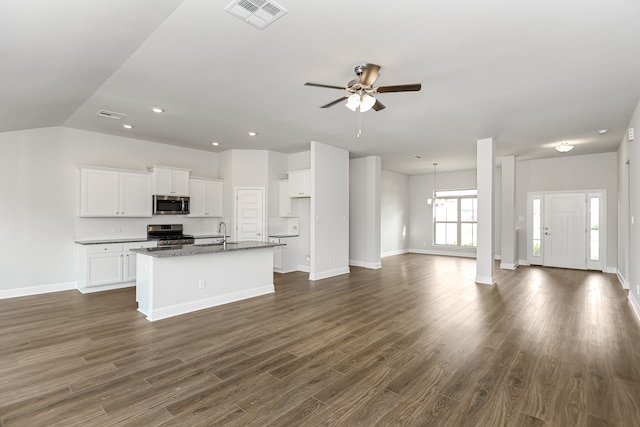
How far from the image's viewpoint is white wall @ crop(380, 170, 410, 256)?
1070cm

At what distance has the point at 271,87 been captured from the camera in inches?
154

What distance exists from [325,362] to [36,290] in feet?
17.9

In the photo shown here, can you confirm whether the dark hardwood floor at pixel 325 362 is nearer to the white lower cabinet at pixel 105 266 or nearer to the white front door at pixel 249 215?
the white lower cabinet at pixel 105 266

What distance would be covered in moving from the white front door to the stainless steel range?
113 centimetres

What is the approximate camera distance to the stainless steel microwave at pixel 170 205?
256 inches

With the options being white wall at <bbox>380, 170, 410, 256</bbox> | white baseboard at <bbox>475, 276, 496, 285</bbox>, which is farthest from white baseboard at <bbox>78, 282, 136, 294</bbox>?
white wall at <bbox>380, 170, 410, 256</bbox>

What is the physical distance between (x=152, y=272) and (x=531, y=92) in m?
5.25

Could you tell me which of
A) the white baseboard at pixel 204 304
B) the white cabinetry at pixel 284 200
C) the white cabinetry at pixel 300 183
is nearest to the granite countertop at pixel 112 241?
the white baseboard at pixel 204 304

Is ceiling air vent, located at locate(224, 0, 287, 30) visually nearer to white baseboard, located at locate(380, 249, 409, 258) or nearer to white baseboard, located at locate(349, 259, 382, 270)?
white baseboard, located at locate(349, 259, 382, 270)

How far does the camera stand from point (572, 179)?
8156 mm

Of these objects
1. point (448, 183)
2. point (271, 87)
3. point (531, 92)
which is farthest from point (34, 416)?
point (448, 183)

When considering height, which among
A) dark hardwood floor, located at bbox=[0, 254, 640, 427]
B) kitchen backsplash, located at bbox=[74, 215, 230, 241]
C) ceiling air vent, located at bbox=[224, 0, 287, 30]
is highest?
ceiling air vent, located at bbox=[224, 0, 287, 30]

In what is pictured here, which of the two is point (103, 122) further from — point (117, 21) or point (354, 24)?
point (354, 24)

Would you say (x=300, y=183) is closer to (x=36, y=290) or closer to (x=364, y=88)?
(x=364, y=88)
